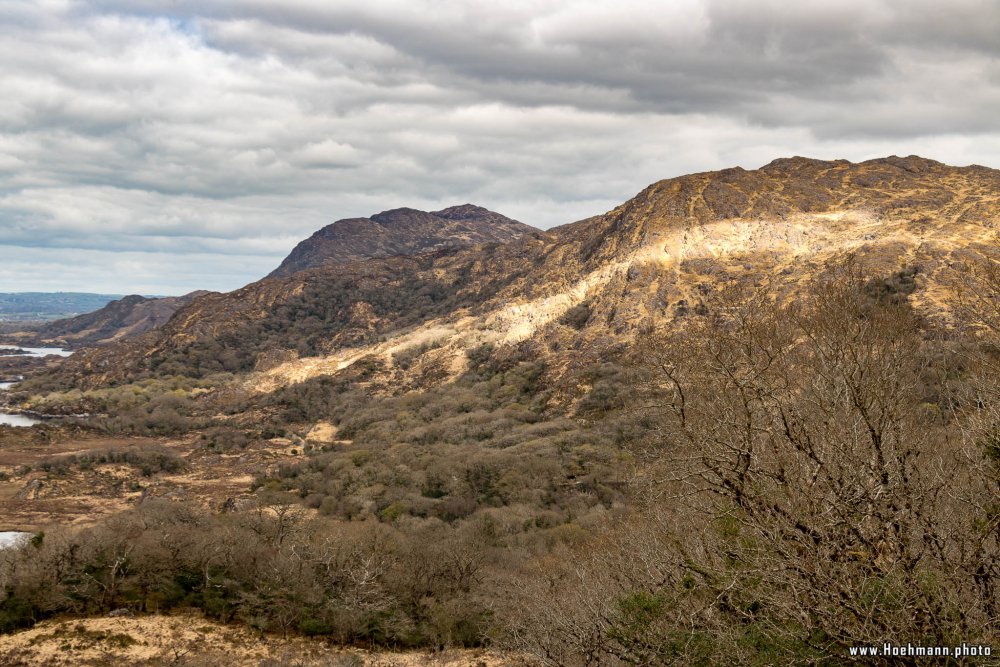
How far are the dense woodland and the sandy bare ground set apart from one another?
3.79 ft

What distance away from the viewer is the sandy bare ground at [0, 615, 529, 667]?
31250 millimetres

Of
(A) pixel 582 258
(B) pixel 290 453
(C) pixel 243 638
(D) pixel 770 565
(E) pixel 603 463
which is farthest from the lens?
(A) pixel 582 258

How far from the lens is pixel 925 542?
11.1 meters

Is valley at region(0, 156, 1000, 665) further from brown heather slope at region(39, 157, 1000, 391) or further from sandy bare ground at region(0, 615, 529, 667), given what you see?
brown heather slope at region(39, 157, 1000, 391)

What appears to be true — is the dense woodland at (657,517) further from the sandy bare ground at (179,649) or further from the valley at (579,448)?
the sandy bare ground at (179,649)

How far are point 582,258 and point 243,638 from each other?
10380cm

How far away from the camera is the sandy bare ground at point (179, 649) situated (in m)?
31.2

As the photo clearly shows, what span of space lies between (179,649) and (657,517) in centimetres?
2691

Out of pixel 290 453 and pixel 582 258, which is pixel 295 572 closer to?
pixel 290 453

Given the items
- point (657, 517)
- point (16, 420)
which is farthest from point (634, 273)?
point (16, 420)

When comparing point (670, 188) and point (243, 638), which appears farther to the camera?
point (670, 188)

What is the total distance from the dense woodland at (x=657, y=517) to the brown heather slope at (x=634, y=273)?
1203cm

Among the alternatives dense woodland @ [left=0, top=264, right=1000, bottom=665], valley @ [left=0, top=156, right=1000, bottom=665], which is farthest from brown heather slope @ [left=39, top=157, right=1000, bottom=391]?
dense woodland @ [left=0, top=264, right=1000, bottom=665]

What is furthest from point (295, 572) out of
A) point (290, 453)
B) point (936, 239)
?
point (936, 239)
